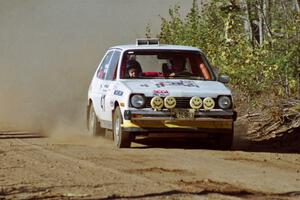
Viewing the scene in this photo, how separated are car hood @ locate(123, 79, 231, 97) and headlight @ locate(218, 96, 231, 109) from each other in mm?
79

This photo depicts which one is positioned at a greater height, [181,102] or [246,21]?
[246,21]

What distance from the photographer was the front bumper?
11.9m

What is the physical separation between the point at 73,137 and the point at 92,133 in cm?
41

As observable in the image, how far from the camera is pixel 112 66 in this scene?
1368cm

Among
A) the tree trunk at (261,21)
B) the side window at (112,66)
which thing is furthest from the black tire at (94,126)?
the tree trunk at (261,21)

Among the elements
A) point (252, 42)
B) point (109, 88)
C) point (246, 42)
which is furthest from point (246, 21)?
point (109, 88)

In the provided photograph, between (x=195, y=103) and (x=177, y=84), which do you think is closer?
(x=195, y=103)

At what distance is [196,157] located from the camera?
37.1 ft

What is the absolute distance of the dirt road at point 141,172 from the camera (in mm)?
8242

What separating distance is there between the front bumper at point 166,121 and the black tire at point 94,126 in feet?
7.63

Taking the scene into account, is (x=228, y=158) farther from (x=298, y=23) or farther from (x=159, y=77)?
(x=298, y=23)

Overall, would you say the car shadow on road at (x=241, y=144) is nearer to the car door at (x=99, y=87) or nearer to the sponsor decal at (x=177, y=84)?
the car door at (x=99, y=87)

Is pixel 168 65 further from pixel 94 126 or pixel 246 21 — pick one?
pixel 246 21

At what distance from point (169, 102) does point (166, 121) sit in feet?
0.90
